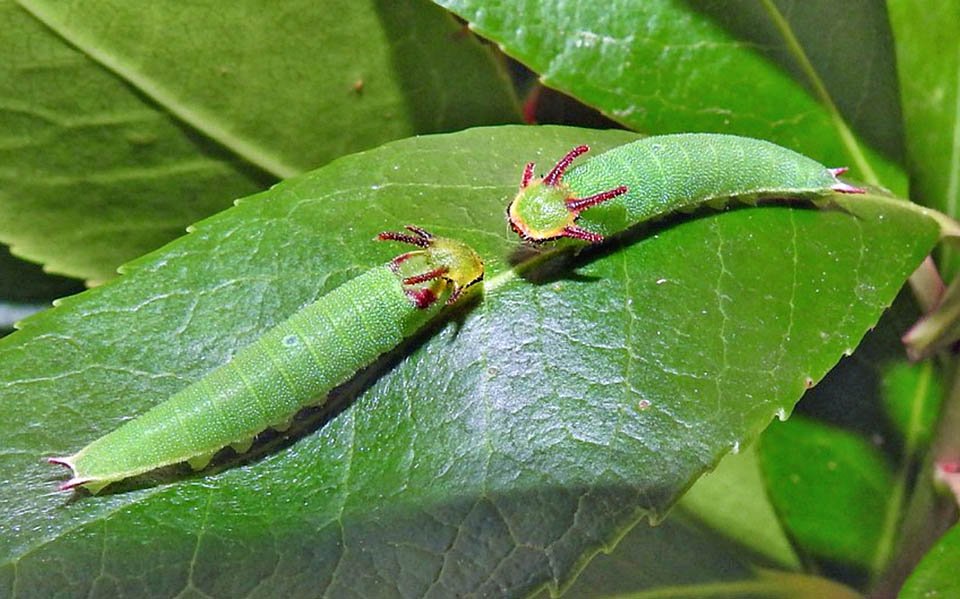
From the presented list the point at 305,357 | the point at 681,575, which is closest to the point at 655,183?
the point at 305,357

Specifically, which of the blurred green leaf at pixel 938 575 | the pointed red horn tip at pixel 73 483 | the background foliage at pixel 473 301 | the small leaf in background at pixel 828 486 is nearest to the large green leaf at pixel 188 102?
the background foliage at pixel 473 301

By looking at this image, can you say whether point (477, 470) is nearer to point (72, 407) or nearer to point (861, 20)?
point (72, 407)

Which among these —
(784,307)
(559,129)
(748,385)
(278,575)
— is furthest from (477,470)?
(559,129)

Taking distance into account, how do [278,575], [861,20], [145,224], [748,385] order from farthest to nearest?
1. [145,224]
2. [861,20]
3. [748,385]
4. [278,575]

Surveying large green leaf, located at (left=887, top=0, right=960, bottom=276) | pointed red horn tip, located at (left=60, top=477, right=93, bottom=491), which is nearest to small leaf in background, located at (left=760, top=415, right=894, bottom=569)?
large green leaf, located at (left=887, top=0, right=960, bottom=276)

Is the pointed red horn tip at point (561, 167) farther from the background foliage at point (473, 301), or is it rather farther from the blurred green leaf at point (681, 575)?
the blurred green leaf at point (681, 575)

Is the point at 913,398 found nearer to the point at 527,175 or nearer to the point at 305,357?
the point at 527,175

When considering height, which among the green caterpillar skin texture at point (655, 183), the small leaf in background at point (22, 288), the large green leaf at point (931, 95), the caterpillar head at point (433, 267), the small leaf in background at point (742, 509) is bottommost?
the small leaf in background at point (742, 509)
